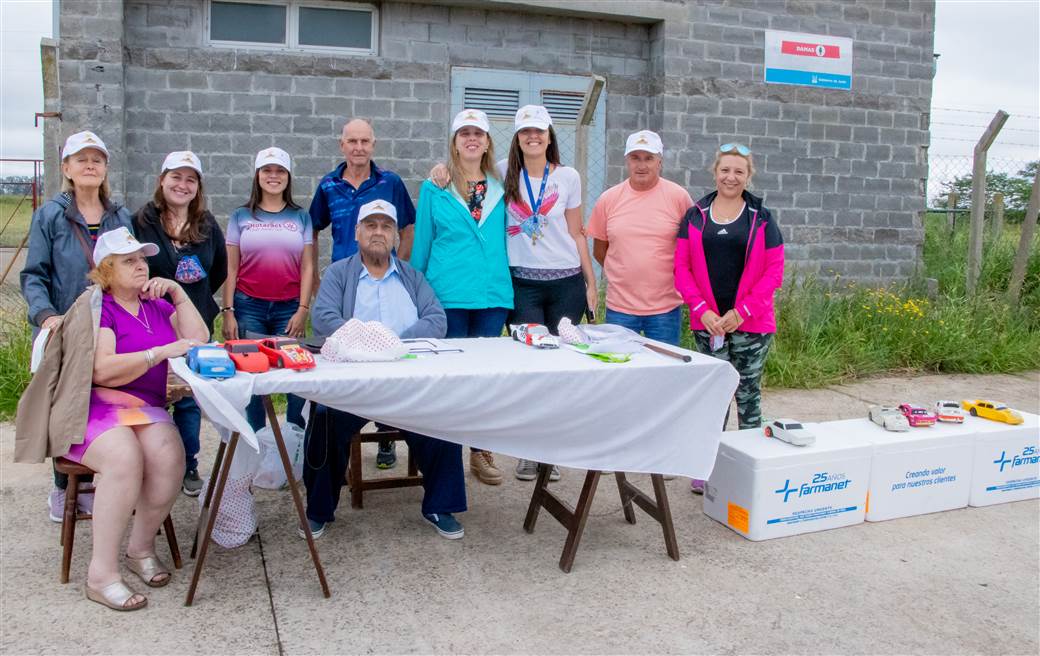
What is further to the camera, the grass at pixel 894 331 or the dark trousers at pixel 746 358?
the grass at pixel 894 331

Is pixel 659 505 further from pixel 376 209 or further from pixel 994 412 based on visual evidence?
pixel 994 412

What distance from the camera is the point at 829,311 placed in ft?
26.1

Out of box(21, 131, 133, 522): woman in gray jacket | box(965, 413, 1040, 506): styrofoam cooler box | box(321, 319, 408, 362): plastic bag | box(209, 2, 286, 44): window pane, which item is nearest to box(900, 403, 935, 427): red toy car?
box(965, 413, 1040, 506): styrofoam cooler box

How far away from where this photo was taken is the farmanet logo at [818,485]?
4055mm

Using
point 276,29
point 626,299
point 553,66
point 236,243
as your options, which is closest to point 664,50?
point 553,66

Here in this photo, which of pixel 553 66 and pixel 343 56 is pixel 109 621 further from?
pixel 553 66

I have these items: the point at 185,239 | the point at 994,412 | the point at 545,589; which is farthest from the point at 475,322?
the point at 994,412

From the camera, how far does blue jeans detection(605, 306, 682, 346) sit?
15.2 ft

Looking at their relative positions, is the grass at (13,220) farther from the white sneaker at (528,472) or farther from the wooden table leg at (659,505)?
the wooden table leg at (659,505)

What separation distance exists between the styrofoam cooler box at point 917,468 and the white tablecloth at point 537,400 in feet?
3.20

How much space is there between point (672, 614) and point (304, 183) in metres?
5.40

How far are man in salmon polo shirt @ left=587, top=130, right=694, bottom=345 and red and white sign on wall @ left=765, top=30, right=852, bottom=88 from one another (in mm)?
4751

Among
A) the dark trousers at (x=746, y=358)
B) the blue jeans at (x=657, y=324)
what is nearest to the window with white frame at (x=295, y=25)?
the blue jeans at (x=657, y=324)

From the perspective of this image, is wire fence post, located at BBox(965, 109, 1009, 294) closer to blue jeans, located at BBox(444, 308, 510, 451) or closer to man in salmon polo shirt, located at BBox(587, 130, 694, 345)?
man in salmon polo shirt, located at BBox(587, 130, 694, 345)
